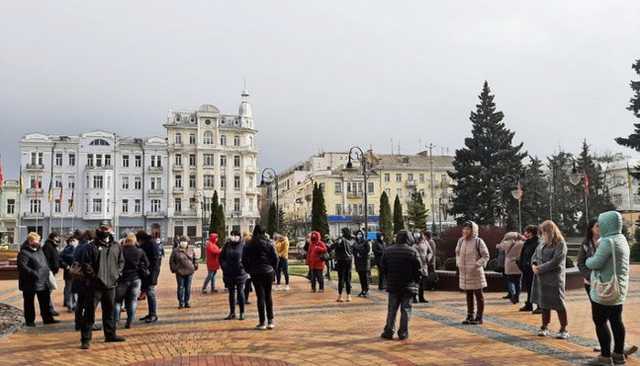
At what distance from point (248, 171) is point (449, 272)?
60951 mm

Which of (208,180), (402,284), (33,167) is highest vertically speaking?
(33,167)

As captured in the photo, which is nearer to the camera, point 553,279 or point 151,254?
point 553,279

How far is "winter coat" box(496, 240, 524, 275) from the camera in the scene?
12.4 metres

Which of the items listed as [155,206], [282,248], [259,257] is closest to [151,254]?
[259,257]

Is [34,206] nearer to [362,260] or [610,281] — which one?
[362,260]

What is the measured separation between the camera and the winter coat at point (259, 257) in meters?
9.37

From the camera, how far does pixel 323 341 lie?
26.9ft

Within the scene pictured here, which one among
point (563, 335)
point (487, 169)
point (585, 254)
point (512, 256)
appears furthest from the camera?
point (487, 169)

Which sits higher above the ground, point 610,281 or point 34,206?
point 34,206

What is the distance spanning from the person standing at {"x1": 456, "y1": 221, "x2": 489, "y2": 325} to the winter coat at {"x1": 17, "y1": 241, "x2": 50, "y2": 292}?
8.02 meters

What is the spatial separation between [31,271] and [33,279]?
16cm

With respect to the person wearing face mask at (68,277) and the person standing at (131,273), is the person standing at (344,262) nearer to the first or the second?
the person standing at (131,273)

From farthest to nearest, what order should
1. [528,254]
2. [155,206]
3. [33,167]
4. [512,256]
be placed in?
[155,206], [33,167], [512,256], [528,254]

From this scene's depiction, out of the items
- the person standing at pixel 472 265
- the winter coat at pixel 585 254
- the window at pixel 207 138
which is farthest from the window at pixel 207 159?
the winter coat at pixel 585 254
